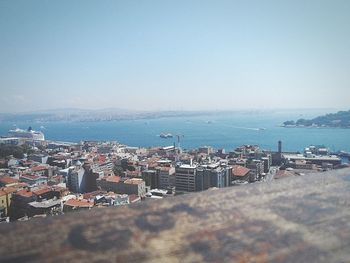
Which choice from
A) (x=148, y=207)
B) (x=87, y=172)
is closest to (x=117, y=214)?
(x=148, y=207)

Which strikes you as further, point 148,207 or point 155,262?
point 148,207

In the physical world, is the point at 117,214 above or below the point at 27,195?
above

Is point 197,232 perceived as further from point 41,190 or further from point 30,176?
point 30,176

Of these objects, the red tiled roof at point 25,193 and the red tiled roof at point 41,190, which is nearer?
the red tiled roof at point 25,193

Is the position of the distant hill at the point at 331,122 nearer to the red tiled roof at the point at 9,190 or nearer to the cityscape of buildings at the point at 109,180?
the cityscape of buildings at the point at 109,180

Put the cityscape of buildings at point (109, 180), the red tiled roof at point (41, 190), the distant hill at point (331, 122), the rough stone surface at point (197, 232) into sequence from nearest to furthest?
1. the rough stone surface at point (197, 232)
2. the cityscape of buildings at point (109, 180)
3. the red tiled roof at point (41, 190)
4. the distant hill at point (331, 122)

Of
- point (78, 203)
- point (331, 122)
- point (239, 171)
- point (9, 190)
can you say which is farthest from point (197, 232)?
point (331, 122)

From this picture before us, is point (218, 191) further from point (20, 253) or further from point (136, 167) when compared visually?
point (136, 167)

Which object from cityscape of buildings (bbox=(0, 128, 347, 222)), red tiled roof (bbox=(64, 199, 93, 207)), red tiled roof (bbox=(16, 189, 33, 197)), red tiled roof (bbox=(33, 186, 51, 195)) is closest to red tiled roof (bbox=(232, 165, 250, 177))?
cityscape of buildings (bbox=(0, 128, 347, 222))

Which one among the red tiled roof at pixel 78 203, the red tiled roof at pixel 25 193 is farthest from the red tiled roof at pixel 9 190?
the red tiled roof at pixel 78 203
